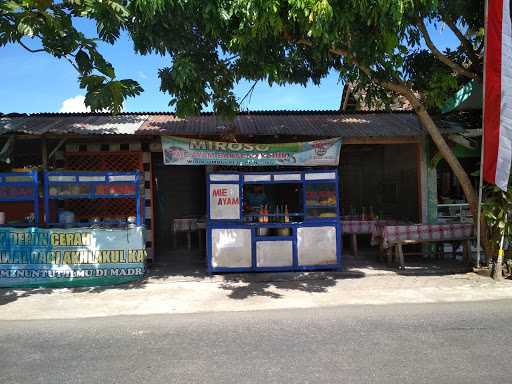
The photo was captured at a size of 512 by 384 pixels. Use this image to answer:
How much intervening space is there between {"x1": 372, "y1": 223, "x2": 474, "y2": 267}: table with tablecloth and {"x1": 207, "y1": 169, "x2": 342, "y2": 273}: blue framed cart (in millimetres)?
1199

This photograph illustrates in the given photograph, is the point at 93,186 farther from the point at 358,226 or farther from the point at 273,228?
the point at 358,226

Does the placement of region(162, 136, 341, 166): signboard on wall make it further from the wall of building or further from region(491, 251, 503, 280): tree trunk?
the wall of building

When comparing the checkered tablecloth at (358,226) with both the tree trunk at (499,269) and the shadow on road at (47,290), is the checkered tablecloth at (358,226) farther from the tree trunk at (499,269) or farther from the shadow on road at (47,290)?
the shadow on road at (47,290)

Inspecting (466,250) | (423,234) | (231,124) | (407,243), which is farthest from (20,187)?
(466,250)

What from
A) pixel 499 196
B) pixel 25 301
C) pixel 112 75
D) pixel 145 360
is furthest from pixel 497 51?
→ pixel 25 301

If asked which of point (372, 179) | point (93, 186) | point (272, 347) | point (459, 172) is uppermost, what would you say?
point (372, 179)

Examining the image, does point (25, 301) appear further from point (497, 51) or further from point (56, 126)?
point (497, 51)

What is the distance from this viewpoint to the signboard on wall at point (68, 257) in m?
7.41

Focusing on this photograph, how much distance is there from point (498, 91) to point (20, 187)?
855cm

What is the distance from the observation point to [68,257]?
7492 mm

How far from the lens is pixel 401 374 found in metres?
3.57

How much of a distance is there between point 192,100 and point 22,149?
5435 millimetres

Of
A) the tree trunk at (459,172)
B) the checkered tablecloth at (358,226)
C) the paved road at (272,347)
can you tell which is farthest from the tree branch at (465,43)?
the paved road at (272,347)

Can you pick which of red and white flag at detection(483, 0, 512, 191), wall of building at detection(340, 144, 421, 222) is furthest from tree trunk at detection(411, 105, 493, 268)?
wall of building at detection(340, 144, 421, 222)
